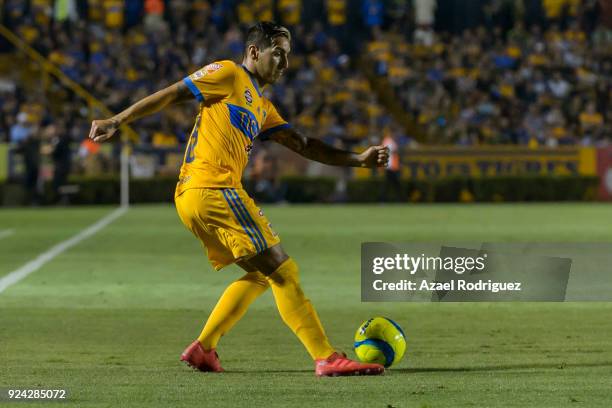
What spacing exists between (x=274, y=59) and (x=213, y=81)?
0.42 m

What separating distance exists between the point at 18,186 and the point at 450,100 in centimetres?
1372

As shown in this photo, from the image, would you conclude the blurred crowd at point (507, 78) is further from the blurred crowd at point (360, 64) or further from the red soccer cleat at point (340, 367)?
the red soccer cleat at point (340, 367)

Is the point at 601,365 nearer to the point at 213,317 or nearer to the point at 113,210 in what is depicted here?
the point at 213,317

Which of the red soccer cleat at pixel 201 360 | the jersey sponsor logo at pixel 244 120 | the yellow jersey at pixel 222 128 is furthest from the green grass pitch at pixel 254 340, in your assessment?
the jersey sponsor logo at pixel 244 120

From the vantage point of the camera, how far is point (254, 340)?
9578 mm

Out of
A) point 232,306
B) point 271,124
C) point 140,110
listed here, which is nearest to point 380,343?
point 232,306

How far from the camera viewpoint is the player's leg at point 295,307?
25.1 ft

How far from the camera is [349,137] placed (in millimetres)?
37469

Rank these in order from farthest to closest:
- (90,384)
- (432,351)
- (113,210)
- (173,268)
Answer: (113,210), (173,268), (432,351), (90,384)

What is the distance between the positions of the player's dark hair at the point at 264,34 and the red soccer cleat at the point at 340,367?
1.86m

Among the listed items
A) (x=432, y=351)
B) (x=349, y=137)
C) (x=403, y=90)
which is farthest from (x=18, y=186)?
(x=432, y=351)

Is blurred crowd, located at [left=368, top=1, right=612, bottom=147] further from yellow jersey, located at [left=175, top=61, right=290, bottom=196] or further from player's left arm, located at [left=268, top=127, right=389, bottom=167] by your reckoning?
yellow jersey, located at [left=175, top=61, right=290, bottom=196]

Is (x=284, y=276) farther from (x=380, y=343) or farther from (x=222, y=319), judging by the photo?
(x=380, y=343)

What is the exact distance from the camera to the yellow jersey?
7.65 metres
